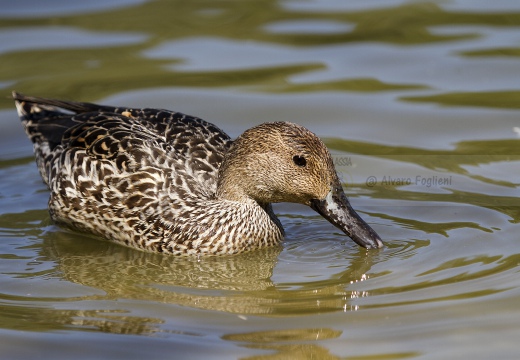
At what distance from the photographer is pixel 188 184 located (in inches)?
332

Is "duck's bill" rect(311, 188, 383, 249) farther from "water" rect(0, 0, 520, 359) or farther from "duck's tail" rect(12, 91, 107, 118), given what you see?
"duck's tail" rect(12, 91, 107, 118)

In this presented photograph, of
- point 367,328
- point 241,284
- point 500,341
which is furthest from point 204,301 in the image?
point 500,341

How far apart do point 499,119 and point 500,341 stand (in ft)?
15.8

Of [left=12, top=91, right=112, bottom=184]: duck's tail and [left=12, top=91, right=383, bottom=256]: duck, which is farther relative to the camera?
[left=12, top=91, right=112, bottom=184]: duck's tail

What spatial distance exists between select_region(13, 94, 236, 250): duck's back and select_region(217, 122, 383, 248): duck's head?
50 cm

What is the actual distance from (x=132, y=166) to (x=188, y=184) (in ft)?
1.58

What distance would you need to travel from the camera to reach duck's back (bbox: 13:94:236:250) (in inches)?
329

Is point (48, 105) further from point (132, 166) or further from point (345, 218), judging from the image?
point (345, 218)

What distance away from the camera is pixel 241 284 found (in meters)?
7.53

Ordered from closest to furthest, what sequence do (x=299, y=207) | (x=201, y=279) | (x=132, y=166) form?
(x=201, y=279)
(x=132, y=166)
(x=299, y=207)
